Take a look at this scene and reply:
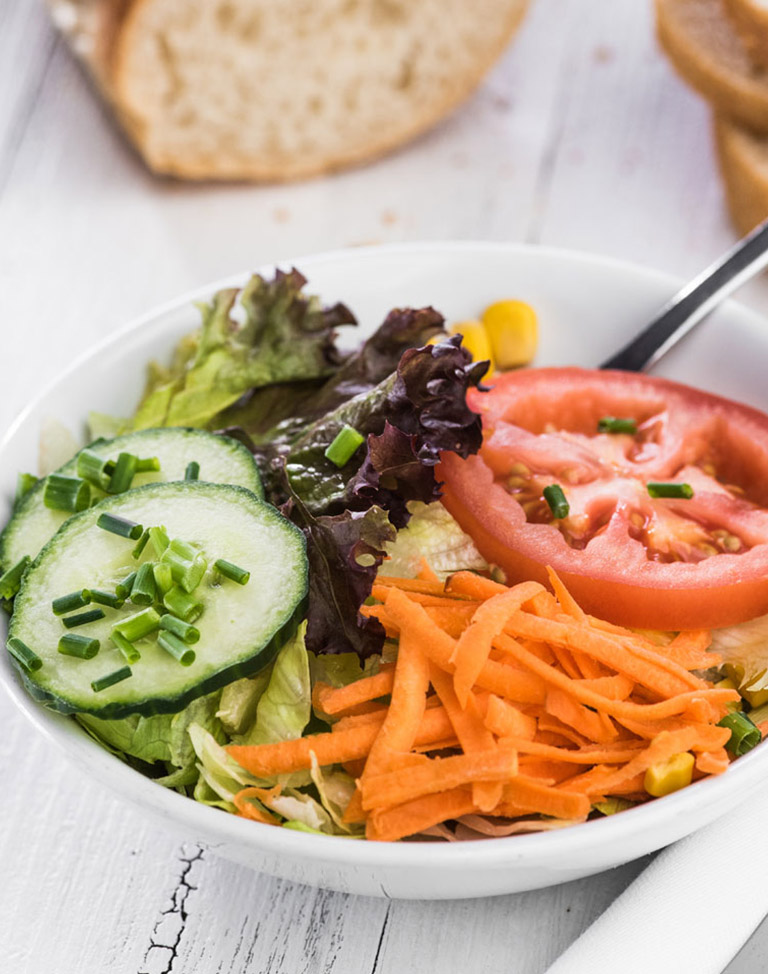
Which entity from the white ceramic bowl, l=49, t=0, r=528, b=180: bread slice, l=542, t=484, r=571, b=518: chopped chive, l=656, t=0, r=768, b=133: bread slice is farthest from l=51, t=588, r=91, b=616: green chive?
l=656, t=0, r=768, b=133: bread slice

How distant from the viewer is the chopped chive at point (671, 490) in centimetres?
252

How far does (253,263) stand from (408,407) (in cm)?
210

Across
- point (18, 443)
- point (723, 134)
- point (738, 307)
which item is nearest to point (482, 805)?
point (18, 443)

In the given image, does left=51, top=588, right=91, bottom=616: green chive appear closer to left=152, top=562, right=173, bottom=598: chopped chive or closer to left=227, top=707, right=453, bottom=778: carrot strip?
left=152, top=562, right=173, bottom=598: chopped chive

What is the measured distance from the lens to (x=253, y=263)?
4.33m

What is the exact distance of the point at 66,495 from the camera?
2.42 m

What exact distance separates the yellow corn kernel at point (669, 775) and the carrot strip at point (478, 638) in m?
0.37

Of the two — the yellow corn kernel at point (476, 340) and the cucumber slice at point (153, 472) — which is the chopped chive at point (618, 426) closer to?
the yellow corn kernel at point (476, 340)

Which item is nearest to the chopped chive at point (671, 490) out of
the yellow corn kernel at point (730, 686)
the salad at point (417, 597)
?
the salad at point (417, 597)

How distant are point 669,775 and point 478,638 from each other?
1.42 feet

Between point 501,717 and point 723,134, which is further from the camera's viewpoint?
point 723,134

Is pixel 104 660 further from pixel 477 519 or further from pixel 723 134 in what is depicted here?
pixel 723 134

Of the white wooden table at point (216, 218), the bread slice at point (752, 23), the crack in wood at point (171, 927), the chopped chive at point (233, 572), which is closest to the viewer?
the chopped chive at point (233, 572)

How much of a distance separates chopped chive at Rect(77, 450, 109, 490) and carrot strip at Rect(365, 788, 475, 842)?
101 centimetres
